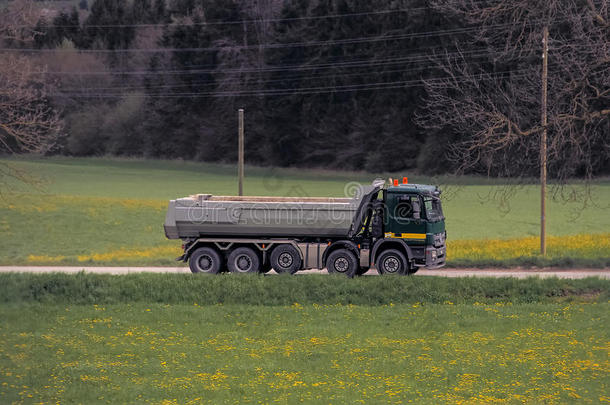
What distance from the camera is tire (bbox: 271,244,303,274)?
82.4ft

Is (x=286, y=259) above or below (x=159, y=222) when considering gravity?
above

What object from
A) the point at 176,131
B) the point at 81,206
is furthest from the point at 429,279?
the point at 176,131

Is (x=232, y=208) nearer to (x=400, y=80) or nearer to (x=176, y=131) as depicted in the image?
(x=400, y=80)

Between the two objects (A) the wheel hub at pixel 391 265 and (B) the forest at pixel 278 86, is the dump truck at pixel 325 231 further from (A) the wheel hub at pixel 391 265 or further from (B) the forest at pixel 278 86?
(B) the forest at pixel 278 86

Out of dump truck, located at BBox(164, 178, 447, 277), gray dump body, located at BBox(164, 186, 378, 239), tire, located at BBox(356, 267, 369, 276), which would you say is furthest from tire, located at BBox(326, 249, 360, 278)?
gray dump body, located at BBox(164, 186, 378, 239)

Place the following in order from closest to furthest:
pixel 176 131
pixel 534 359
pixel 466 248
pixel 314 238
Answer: pixel 534 359 < pixel 314 238 < pixel 466 248 < pixel 176 131

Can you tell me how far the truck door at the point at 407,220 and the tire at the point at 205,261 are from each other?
507 centimetres

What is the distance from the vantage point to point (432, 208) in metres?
25.5

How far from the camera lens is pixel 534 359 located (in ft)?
52.5

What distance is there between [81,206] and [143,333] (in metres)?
30.9

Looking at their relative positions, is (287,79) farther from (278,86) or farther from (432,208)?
(432,208)

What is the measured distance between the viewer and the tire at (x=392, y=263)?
24.8 metres

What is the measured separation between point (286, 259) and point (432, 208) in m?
4.54

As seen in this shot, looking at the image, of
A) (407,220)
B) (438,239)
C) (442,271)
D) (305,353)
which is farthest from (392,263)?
(305,353)
